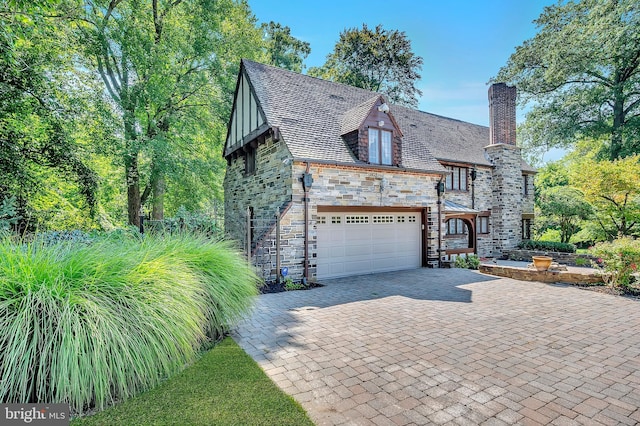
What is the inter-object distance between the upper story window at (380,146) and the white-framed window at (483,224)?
906cm

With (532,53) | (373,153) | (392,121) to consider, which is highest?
(532,53)

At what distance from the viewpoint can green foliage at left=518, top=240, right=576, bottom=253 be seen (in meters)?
15.6

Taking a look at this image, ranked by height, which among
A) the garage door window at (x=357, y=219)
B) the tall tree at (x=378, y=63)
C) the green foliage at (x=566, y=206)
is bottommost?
the garage door window at (x=357, y=219)

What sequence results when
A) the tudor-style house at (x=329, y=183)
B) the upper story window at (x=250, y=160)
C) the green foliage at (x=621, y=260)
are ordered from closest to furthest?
the green foliage at (x=621, y=260) < the tudor-style house at (x=329, y=183) < the upper story window at (x=250, y=160)

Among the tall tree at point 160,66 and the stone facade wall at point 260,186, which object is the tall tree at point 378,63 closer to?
the tall tree at point 160,66

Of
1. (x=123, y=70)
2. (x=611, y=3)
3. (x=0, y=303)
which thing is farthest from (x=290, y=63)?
(x=0, y=303)

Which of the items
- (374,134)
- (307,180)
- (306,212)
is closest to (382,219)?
(374,134)

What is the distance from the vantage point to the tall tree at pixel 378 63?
22172 mm

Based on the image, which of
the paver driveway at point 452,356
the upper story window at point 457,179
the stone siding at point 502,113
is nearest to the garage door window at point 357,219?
the paver driveway at point 452,356

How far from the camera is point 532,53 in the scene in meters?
19.7

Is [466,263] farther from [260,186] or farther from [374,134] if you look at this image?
[260,186]

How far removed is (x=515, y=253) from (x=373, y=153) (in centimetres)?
1128

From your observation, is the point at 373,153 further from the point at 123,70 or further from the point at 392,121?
the point at 123,70

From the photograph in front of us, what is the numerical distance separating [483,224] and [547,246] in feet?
11.0
